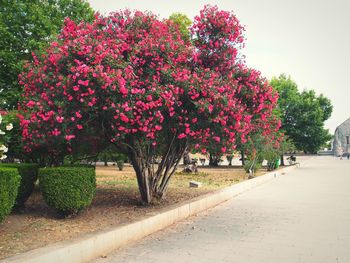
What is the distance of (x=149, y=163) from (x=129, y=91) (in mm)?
3176

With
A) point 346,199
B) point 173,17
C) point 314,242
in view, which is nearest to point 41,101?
point 314,242

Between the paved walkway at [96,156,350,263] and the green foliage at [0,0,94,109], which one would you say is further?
the green foliage at [0,0,94,109]

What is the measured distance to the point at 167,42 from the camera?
27.9ft

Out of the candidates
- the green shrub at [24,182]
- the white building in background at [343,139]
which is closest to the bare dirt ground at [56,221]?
the green shrub at [24,182]

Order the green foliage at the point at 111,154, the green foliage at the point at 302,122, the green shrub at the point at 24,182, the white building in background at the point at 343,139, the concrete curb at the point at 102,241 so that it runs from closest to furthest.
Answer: the concrete curb at the point at 102,241 → the green shrub at the point at 24,182 → the green foliage at the point at 111,154 → the green foliage at the point at 302,122 → the white building in background at the point at 343,139

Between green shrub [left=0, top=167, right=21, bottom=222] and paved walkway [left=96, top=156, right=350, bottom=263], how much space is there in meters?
1.98

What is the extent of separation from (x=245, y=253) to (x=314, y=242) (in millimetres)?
1632

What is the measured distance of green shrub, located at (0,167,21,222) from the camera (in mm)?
6199

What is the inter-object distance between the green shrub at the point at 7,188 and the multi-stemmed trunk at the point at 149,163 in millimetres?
3249

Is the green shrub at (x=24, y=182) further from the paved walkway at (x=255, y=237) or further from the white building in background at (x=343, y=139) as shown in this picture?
the white building in background at (x=343, y=139)

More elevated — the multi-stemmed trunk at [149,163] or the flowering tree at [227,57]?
the flowering tree at [227,57]

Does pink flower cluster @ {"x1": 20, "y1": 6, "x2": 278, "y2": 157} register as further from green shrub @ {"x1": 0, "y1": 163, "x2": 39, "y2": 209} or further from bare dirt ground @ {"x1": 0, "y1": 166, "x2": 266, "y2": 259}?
bare dirt ground @ {"x1": 0, "y1": 166, "x2": 266, "y2": 259}

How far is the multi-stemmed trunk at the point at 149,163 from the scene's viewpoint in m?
9.75

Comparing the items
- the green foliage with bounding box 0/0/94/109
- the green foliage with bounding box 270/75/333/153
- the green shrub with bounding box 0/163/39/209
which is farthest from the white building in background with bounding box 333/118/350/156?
the green shrub with bounding box 0/163/39/209
